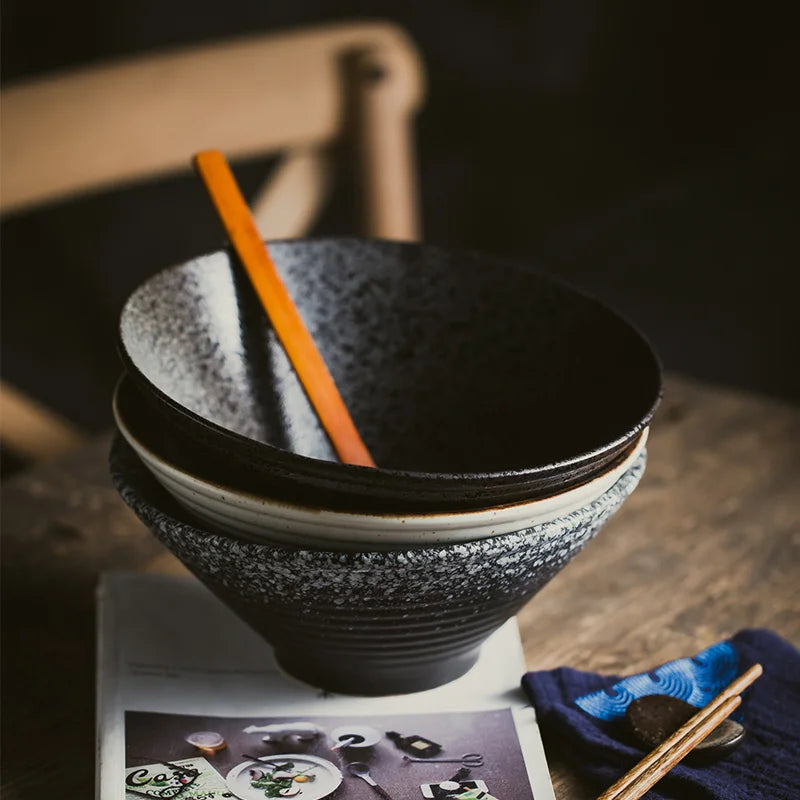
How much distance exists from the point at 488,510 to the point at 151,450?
17cm

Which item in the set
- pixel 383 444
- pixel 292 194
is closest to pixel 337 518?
pixel 383 444

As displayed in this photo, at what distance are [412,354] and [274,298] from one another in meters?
0.11

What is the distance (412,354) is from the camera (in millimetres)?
726

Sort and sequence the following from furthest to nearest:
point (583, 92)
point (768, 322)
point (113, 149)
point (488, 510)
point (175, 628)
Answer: point (583, 92), point (768, 322), point (113, 149), point (175, 628), point (488, 510)

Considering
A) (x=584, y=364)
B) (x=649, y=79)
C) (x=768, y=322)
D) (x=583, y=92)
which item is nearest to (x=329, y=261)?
(x=584, y=364)

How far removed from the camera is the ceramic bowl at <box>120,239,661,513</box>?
646 millimetres

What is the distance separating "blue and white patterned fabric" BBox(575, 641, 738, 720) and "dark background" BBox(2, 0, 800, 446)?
133cm

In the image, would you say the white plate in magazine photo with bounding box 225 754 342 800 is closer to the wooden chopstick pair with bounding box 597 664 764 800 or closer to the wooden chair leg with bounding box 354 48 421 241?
the wooden chopstick pair with bounding box 597 664 764 800

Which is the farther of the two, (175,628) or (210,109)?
(210,109)

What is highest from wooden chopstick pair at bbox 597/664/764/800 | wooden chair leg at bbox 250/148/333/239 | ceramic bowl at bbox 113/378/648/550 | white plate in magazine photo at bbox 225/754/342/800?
wooden chair leg at bbox 250/148/333/239

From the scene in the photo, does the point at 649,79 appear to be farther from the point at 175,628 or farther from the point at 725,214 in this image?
the point at 175,628

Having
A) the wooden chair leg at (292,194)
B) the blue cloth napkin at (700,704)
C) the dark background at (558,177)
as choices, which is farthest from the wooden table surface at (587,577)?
the dark background at (558,177)

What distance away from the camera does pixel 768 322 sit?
232 cm

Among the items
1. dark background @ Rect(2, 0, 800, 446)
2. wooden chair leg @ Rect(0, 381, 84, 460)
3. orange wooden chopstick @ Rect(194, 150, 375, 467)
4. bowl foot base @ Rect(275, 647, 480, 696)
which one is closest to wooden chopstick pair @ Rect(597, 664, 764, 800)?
bowl foot base @ Rect(275, 647, 480, 696)
